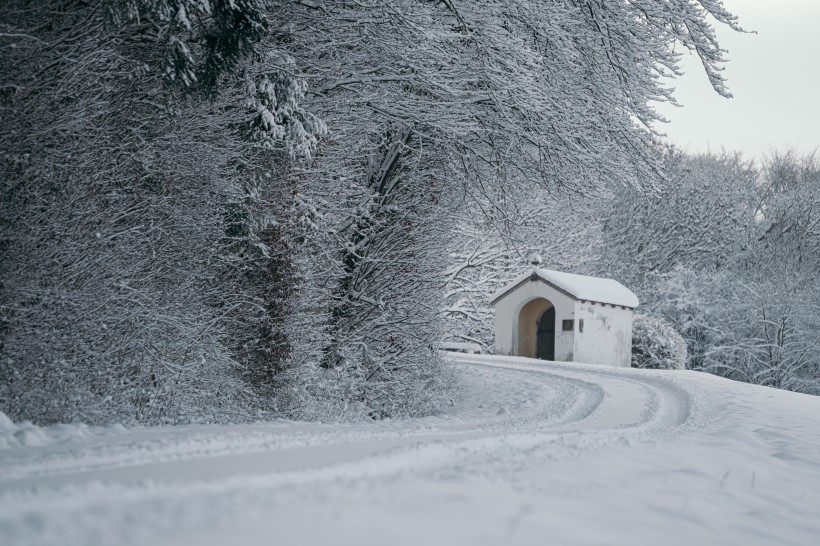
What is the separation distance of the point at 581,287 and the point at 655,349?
162 inches

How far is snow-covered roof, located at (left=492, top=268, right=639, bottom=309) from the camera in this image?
25766mm

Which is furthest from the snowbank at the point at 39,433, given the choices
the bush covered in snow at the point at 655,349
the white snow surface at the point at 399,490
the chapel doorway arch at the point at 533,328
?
the bush covered in snow at the point at 655,349

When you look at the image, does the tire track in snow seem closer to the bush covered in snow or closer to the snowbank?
the snowbank

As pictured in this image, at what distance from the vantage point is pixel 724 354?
108 ft

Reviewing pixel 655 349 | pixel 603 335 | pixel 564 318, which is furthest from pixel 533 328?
pixel 655 349

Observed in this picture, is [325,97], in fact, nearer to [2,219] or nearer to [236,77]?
[236,77]

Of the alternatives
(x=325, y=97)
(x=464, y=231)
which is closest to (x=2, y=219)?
(x=325, y=97)

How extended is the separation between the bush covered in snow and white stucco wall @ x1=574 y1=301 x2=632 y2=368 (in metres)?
0.96


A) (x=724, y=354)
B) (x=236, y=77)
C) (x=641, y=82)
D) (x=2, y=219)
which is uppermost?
(x=641, y=82)

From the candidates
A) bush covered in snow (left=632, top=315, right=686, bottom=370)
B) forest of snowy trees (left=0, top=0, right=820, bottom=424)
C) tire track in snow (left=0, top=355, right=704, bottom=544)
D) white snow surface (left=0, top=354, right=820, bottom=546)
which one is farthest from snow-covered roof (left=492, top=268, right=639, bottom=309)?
tire track in snow (left=0, top=355, right=704, bottom=544)

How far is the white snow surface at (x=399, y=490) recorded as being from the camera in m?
3.01

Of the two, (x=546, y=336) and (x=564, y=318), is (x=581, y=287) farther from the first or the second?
(x=546, y=336)

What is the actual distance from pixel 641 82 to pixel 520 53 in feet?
12.7

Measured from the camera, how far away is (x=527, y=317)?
2919 cm
